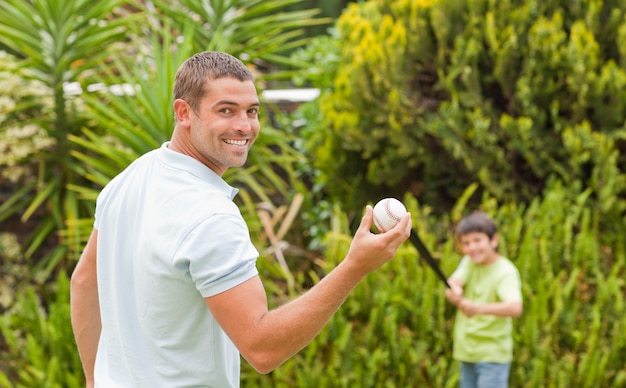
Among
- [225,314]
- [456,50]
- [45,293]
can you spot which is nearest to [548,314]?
[456,50]

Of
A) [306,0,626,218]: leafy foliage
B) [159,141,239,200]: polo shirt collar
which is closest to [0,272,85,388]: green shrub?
[306,0,626,218]: leafy foliage

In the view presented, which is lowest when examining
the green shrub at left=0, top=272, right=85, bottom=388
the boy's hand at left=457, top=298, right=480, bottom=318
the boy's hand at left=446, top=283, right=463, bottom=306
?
the green shrub at left=0, top=272, right=85, bottom=388

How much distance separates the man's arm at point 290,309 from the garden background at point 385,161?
10.6ft

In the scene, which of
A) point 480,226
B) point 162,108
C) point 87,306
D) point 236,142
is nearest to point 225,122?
point 236,142

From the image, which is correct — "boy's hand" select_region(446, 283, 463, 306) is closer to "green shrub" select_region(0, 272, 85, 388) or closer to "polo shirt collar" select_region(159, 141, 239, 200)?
"green shrub" select_region(0, 272, 85, 388)

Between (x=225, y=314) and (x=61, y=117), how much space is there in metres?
5.14

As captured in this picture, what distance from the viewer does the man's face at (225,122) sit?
217 centimetres

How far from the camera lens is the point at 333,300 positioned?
1959 mm

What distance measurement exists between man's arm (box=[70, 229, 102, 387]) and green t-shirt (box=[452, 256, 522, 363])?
2.59 metres

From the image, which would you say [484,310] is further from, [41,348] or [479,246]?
[41,348]

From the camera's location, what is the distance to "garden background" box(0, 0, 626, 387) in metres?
5.41

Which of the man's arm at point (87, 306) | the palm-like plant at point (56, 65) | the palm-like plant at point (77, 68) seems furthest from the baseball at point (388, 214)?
the palm-like plant at point (56, 65)

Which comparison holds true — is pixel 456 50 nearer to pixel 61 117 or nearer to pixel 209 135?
pixel 61 117

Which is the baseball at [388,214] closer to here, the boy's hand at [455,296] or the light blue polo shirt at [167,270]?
the light blue polo shirt at [167,270]
